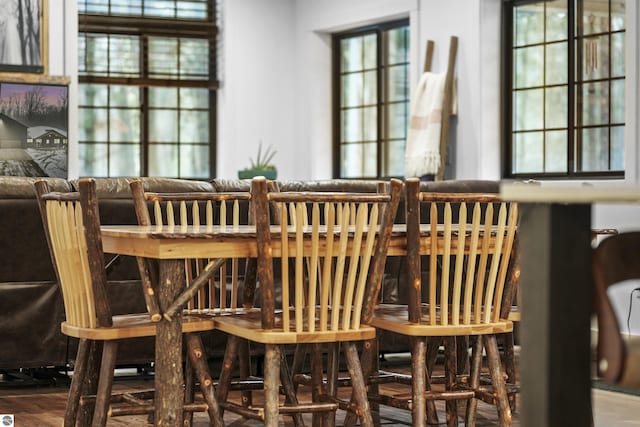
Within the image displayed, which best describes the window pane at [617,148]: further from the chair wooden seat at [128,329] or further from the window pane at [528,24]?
the chair wooden seat at [128,329]

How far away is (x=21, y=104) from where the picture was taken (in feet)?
29.2

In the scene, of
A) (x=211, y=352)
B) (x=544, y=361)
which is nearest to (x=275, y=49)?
(x=211, y=352)

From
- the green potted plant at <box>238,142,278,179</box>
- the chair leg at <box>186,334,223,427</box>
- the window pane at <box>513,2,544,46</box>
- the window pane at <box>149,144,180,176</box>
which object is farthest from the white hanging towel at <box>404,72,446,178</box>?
the chair leg at <box>186,334,223,427</box>

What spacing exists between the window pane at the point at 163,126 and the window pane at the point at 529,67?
3518 millimetres

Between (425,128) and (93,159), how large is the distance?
324cm

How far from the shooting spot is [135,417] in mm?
4191

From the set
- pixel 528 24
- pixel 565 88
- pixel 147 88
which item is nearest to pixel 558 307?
pixel 565 88

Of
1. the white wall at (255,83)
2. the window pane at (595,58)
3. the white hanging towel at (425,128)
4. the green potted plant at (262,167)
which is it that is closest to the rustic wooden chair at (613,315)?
the window pane at (595,58)

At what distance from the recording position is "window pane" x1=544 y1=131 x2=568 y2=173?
7.85 m

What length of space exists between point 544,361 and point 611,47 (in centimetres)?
613

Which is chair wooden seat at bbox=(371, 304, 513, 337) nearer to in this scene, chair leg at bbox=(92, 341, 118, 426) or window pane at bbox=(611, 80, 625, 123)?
chair leg at bbox=(92, 341, 118, 426)

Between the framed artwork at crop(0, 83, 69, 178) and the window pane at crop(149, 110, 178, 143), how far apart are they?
135 cm

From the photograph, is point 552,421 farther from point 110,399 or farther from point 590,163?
point 590,163

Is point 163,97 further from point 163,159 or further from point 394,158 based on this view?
point 394,158
